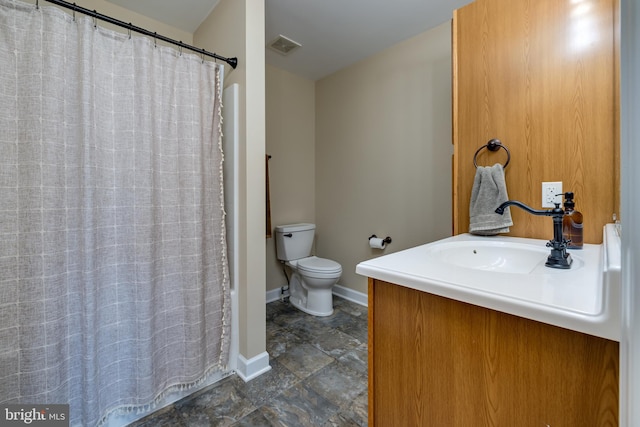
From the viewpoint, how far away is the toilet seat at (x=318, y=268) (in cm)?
239

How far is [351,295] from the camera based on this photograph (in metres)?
2.84

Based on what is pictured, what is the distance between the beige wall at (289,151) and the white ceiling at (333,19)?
39cm

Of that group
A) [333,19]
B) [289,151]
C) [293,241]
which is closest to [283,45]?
[333,19]

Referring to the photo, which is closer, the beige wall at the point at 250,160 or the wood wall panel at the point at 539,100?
the wood wall panel at the point at 539,100

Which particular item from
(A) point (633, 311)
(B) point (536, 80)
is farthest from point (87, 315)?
(B) point (536, 80)

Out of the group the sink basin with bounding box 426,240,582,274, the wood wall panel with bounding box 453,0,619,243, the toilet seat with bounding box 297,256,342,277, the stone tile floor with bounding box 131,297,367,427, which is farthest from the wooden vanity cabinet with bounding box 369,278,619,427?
the toilet seat with bounding box 297,256,342,277

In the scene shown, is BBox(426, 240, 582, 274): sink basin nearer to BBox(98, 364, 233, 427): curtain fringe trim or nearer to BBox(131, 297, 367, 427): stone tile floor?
BBox(131, 297, 367, 427): stone tile floor

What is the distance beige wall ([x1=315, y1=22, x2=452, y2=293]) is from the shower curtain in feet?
Result: 4.85

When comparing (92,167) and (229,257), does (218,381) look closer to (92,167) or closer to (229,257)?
(229,257)

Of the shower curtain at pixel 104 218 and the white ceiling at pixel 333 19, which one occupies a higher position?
the white ceiling at pixel 333 19

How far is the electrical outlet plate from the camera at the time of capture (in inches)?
50.9

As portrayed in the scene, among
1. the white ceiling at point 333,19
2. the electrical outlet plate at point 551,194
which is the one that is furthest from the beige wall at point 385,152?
the electrical outlet plate at point 551,194

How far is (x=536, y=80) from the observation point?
1332 millimetres

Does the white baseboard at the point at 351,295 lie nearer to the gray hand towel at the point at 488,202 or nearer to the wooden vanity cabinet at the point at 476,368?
the gray hand towel at the point at 488,202
